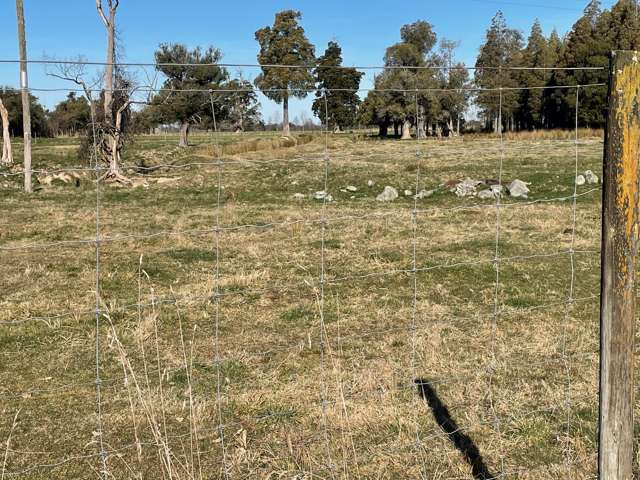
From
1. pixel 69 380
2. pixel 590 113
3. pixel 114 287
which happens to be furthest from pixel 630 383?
pixel 590 113

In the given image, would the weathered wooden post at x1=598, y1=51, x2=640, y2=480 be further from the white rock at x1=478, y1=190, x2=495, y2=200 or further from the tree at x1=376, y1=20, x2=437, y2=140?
the tree at x1=376, y1=20, x2=437, y2=140

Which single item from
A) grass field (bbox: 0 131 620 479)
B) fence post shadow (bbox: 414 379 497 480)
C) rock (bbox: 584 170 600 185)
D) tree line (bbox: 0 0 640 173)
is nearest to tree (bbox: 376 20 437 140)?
tree line (bbox: 0 0 640 173)

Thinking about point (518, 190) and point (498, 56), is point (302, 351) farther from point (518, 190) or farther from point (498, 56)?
point (498, 56)

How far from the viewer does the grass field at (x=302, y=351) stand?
362cm

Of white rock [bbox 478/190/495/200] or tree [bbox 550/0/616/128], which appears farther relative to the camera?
tree [bbox 550/0/616/128]

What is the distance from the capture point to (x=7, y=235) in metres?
11.1

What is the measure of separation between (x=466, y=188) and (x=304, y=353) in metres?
10.6

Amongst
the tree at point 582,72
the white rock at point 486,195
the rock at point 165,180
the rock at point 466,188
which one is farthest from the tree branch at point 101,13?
the tree at point 582,72

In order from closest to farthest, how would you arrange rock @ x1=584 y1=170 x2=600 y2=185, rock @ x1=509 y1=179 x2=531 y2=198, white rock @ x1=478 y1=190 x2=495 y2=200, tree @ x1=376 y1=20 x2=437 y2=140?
white rock @ x1=478 y1=190 x2=495 y2=200 < rock @ x1=509 y1=179 x2=531 y2=198 < rock @ x1=584 y1=170 x2=600 y2=185 < tree @ x1=376 y1=20 x2=437 y2=140

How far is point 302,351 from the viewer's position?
5.43 meters

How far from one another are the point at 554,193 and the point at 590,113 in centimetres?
3083

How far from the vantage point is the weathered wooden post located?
2287 millimetres

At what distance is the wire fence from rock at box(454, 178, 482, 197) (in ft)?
12.9

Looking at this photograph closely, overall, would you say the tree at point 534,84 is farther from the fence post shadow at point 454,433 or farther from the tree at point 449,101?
the fence post shadow at point 454,433
